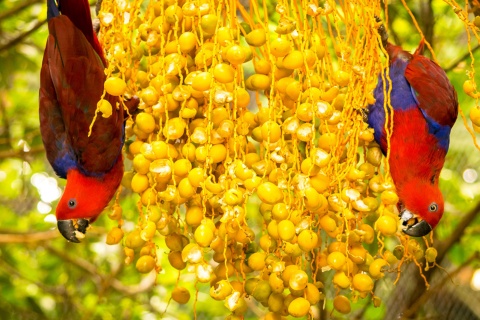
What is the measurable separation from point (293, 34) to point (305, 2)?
0.15ft

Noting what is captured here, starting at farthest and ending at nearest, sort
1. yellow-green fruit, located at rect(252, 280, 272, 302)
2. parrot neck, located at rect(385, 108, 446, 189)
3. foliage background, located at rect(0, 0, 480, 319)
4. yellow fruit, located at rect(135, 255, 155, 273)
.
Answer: foliage background, located at rect(0, 0, 480, 319)
parrot neck, located at rect(385, 108, 446, 189)
yellow fruit, located at rect(135, 255, 155, 273)
yellow-green fruit, located at rect(252, 280, 272, 302)

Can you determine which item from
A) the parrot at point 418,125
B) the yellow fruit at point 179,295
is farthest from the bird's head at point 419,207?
the yellow fruit at point 179,295

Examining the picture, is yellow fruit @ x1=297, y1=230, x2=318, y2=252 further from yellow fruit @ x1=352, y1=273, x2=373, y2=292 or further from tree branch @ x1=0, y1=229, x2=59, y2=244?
tree branch @ x1=0, y1=229, x2=59, y2=244

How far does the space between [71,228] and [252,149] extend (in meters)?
0.87

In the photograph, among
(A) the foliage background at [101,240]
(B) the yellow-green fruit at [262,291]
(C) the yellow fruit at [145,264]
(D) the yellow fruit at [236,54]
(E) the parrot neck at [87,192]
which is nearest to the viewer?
(D) the yellow fruit at [236,54]

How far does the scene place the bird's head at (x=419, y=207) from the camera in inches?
54.6

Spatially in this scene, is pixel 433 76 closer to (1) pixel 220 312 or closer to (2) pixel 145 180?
(2) pixel 145 180

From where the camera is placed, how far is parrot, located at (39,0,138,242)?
137 centimetres

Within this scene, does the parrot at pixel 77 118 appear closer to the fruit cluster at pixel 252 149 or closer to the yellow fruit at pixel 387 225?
the fruit cluster at pixel 252 149

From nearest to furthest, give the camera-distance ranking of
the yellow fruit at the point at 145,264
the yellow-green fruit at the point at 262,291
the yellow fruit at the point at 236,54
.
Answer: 1. the yellow fruit at the point at 236,54
2. the yellow-green fruit at the point at 262,291
3. the yellow fruit at the point at 145,264

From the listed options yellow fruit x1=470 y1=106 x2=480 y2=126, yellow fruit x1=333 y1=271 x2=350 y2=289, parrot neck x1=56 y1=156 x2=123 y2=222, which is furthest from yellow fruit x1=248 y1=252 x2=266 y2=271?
parrot neck x1=56 y1=156 x2=123 y2=222

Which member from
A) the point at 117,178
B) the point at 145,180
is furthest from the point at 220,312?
the point at 145,180

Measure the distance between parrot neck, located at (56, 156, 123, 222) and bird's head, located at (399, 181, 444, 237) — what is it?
2.33 ft

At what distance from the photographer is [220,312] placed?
222cm
